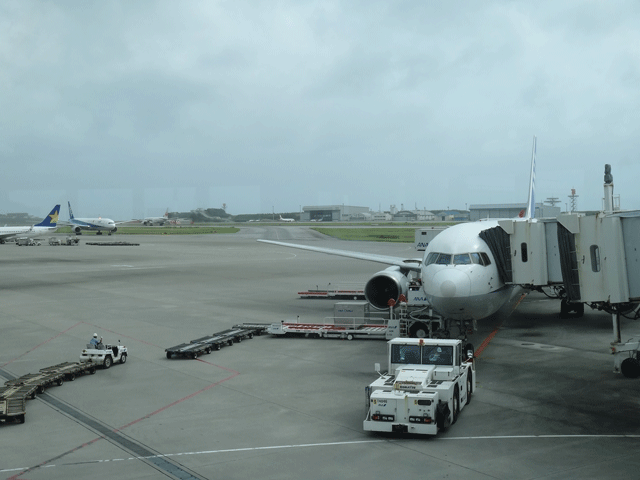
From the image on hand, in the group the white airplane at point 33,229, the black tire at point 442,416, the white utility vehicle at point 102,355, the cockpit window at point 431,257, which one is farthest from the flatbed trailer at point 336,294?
the white airplane at point 33,229

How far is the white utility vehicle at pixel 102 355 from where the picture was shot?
62.8 feet

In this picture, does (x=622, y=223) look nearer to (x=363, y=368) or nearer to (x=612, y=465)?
(x=612, y=465)

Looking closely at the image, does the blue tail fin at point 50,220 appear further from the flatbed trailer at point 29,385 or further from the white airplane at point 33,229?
the flatbed trailer at point 29,385

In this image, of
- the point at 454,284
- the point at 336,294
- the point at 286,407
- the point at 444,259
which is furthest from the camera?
the point at 336,294

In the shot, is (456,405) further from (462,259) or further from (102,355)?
(102,355)

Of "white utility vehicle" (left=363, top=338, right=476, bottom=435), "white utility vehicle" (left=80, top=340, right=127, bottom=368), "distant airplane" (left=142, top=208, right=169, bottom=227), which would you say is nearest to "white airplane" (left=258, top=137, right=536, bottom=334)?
"white utility vehicle" (left=363, top=338, right=476, bottom=435)

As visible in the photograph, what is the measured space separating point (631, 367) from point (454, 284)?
5413 mm

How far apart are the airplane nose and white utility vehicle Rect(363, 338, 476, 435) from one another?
323 cm

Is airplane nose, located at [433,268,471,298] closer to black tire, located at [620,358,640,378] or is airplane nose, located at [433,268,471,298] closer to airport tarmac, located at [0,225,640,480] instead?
airport tarmac, located at [0,225,640,480]

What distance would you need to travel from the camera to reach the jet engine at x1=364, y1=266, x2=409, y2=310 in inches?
1013

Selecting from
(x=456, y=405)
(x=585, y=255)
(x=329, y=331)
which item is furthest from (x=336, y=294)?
(x=456, y=405)

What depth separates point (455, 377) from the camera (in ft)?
46.2

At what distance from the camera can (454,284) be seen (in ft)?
60.8

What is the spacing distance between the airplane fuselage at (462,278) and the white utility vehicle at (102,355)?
10236 mm
